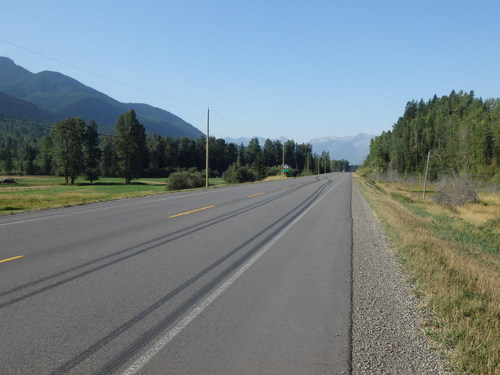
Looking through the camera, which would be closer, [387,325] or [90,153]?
[387,325]

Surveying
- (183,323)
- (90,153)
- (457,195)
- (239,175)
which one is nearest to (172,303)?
(183,323)

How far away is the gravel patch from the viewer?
11.3 ft

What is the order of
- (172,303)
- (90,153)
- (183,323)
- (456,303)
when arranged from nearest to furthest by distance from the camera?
(183,323)
(172,303)
(456,303)
(90,153)

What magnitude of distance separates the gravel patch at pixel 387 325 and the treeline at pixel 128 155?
6206cm

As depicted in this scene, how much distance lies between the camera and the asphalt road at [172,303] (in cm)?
340

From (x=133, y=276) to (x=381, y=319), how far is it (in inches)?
153

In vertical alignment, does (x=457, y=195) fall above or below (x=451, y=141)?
below

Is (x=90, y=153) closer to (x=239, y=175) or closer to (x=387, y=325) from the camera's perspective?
(x=239, y=175)

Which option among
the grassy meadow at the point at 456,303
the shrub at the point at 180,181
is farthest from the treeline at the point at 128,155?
the grassy meadow at the point at 456,303

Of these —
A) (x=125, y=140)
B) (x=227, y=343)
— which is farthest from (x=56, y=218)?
(x=125, y=140)

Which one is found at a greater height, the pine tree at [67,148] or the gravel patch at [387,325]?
the pine tree at [67,148]

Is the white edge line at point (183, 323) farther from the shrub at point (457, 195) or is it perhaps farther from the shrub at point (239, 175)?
the shrub at point (239, 175)

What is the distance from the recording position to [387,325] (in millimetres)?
4379

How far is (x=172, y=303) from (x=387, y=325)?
280cm
